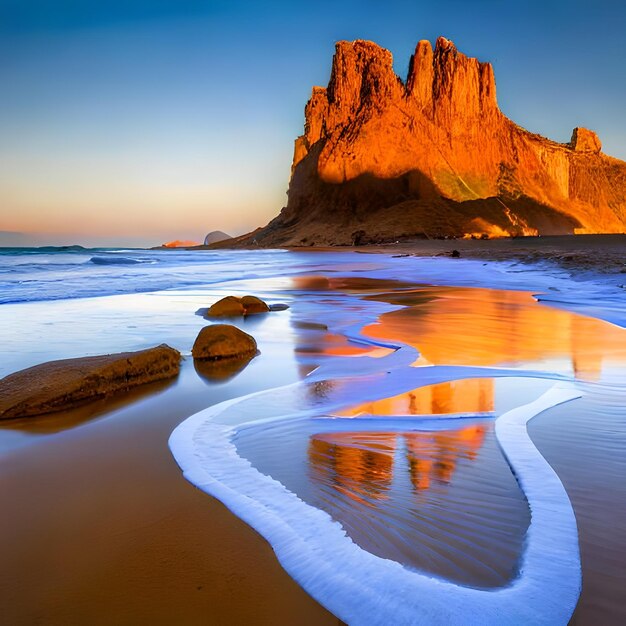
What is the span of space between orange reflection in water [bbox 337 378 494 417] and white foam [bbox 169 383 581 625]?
79 centimetres

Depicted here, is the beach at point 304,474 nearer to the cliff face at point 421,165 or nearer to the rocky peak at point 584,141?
the cliff face at point 421,165

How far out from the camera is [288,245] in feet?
252

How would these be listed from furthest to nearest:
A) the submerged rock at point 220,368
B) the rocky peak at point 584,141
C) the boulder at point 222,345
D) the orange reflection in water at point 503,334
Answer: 1. the rocky peak at point 584,141
2. the boulder at point 222,345
3. the orange reflection in water at point 503,334
4. the submerged rock at point 220,368

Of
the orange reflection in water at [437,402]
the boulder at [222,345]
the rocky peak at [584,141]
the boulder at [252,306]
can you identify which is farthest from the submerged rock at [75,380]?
the rocky peak at [584,141]

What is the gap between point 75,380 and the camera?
3.44 meters

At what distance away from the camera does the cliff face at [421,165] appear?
77.2 meters

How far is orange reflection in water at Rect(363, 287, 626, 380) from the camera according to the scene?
4.57 metres

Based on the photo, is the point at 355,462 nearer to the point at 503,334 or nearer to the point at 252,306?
the point at 503,334

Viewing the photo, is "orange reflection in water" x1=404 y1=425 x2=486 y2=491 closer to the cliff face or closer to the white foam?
the white foam

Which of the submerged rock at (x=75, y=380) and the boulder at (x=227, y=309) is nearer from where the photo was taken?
the submerged rock at (x=75, y=380)

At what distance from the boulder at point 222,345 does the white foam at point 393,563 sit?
2.44m

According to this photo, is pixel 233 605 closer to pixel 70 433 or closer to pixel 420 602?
pixel 420 602

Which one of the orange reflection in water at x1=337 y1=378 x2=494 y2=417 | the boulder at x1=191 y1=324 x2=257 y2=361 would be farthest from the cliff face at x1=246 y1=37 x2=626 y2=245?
the orange reflection in water at x1=337 y1=378 x2=494 y2=417

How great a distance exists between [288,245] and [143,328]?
70903 millimetres
